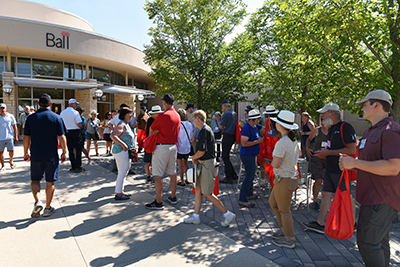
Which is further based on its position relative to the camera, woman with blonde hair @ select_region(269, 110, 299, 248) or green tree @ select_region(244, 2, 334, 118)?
green tree @ select_region(244, 2, 334, 118)

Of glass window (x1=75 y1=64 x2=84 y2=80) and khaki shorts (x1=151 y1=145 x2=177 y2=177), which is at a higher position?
glass window (x1=75 y1=64 x2=84 y2=80)

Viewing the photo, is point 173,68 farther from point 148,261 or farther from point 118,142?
point 148,261

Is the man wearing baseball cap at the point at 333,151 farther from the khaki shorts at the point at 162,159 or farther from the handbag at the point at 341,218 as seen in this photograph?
the khaki shorts at the point at 162,159

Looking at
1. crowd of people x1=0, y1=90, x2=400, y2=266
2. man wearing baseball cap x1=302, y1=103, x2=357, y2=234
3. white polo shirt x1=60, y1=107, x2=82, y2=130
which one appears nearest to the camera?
crowd of people x1=0, y1=90, x2=400, y2=266

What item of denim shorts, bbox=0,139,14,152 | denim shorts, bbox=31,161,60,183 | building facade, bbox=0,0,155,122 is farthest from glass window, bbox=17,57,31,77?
denim shorts, bbox=31,161,60,183

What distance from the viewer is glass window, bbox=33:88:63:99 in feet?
57.9

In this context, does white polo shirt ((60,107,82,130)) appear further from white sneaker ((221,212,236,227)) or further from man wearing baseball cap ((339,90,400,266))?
man wearing baseball cap ((339,90,400,266))

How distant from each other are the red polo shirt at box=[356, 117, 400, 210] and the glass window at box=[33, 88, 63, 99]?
19.8m

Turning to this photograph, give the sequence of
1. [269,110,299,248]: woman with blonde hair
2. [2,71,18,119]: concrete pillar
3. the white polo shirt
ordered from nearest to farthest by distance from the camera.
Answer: [269,110,299,248]: woman with blonde hair < the white polo shirt < [2,71,18,119]: concrete pillar

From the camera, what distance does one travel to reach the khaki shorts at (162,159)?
4.72 metres

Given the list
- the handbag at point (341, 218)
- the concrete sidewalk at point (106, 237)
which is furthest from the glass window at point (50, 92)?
the handbag at point (341, 218)

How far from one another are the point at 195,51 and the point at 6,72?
13.0 metres

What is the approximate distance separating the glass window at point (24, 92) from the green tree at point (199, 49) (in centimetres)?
1203

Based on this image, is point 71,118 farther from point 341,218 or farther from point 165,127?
point 341,218
